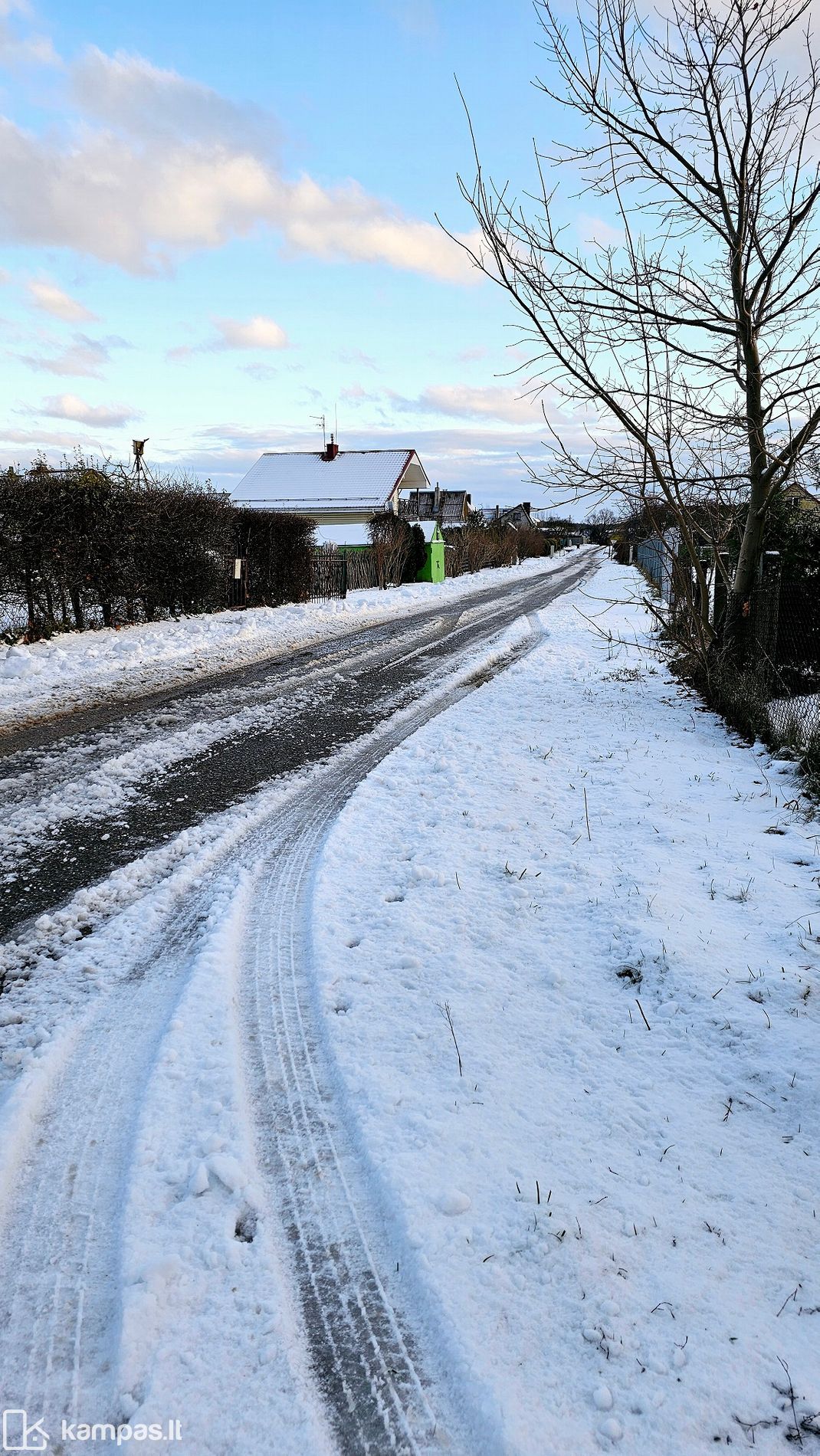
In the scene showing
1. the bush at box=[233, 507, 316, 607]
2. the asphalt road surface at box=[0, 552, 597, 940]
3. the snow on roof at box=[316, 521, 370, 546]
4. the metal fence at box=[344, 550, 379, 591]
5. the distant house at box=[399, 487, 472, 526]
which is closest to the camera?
the asphalt road surface at box=[0, 552, 597, 940]

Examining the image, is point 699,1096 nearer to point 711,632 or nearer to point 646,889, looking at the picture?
point 646,889

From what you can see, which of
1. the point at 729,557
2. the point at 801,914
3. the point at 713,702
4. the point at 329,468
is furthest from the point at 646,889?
the point at 329,468

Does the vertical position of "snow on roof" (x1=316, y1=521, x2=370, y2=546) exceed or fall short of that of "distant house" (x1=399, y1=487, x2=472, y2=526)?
it falls short

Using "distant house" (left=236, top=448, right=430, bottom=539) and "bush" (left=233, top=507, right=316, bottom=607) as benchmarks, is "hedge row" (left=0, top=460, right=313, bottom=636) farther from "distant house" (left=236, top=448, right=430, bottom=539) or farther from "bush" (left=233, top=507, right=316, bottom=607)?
"distant house" (left=236, top=448, right=430, bottom=539)

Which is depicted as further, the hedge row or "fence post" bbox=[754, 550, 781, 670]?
the hedge row

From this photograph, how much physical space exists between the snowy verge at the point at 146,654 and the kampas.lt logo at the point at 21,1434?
5.81 meters

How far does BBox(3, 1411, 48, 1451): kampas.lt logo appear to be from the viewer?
151 cm

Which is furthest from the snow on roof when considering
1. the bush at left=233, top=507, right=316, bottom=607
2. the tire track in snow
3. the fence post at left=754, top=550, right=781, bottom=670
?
the tire track in snow

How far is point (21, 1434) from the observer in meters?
1.53

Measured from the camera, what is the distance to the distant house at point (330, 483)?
122 feet

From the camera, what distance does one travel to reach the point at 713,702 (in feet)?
25.8

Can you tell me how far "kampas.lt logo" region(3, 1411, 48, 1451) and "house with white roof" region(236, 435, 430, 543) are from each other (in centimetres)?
3600

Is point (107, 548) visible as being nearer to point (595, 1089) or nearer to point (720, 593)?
point (720, 593)

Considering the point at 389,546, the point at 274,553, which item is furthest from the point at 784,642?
the point at 389,546
